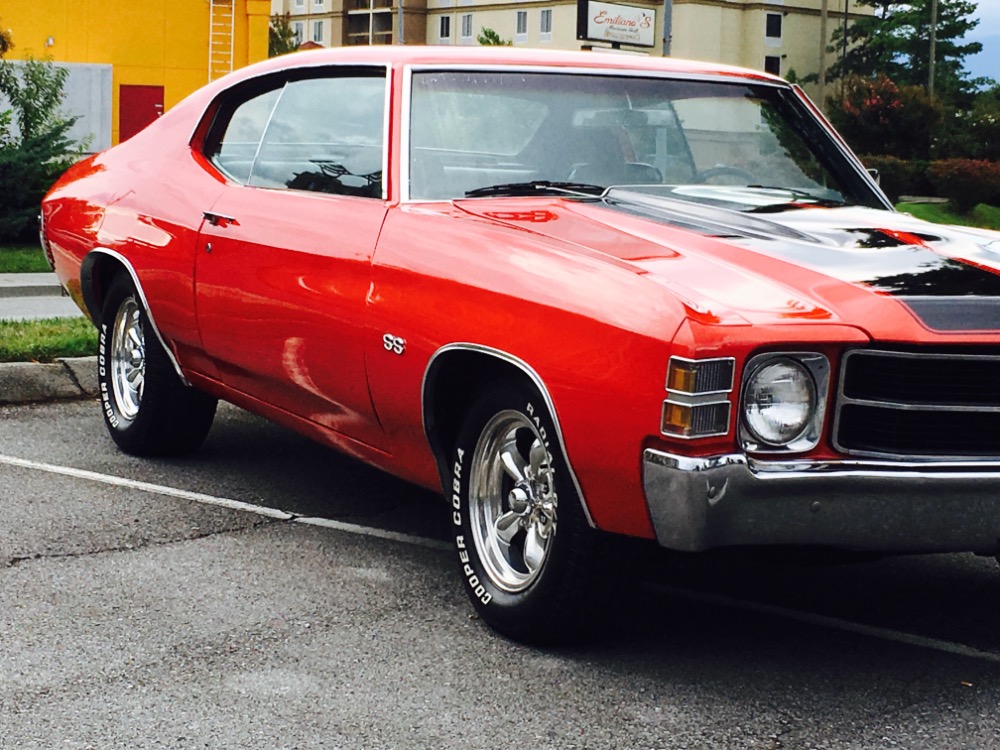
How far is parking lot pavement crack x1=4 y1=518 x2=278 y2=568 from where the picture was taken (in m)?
5.17

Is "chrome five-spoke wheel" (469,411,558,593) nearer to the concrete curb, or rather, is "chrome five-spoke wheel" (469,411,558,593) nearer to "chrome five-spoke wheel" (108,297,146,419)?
"chrome five-spoke wheel" (108,297,146,419)

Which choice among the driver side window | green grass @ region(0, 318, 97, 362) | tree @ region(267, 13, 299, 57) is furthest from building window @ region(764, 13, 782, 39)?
the driver side window

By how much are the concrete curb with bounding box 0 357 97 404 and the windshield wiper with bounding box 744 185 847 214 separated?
4.14m

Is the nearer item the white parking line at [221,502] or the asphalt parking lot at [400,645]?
the asphalt parking lot at [400,645]

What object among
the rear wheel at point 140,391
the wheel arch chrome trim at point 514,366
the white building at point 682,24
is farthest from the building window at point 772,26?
the wheel arch chrome trim at point 514,366

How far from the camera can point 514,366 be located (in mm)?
4316

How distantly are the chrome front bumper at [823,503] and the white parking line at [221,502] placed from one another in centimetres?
181

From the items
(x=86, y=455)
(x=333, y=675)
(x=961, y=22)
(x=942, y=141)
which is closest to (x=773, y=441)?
(x=333, y=675)

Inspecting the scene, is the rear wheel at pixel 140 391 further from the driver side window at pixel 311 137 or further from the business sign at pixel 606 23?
the business sign at pixel 606 23

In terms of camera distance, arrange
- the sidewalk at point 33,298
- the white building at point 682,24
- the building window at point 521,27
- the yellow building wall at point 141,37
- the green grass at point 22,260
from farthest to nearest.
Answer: the building window at point 521,27
the white building at point 682,24
the yellow building wall at point 141,37
the green grass at point 22,260
the sidewalk at point 33,298

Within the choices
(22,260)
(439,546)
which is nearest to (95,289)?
(439,546)

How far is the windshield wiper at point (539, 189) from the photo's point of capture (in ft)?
16.6

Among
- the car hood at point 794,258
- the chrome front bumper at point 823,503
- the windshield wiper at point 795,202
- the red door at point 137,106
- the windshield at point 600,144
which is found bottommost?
the chrome front bumper at point 823,503

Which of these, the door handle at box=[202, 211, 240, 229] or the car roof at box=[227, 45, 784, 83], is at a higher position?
the car roof at box=[227, 45, 784, 83]
